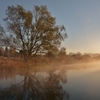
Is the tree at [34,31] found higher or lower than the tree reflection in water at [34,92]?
higher

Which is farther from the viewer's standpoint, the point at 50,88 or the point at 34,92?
the point at 50,88

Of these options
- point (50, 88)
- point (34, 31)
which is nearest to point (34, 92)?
point (50, 88)

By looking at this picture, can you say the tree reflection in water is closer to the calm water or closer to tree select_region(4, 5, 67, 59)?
the calm water

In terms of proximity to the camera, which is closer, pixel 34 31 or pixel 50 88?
pixel 50 88

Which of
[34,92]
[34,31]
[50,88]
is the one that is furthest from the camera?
[34,31]

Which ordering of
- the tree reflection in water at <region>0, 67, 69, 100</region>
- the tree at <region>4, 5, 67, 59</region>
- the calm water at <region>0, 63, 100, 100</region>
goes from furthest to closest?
the tree at <region>4, 5, 67, 59</region> < the calm water at <region>0, 63, 100, 100</region> < the tree reflection in water at <region>0, 67, 69, 100</region>

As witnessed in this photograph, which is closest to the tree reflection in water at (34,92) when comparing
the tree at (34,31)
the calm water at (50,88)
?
the calm water at (50,88)

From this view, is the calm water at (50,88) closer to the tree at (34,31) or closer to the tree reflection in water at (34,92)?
the tree reflection in water at (34,92)

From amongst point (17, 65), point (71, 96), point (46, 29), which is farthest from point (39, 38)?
point (71, 96)

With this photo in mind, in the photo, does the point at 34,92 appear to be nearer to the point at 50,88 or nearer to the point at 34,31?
the point at 50,88

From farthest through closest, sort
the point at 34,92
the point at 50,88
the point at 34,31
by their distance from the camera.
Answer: the point at 34,31
the point at 50,88
the point at 34,92

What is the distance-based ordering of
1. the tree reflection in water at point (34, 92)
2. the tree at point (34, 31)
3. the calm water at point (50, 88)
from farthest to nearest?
the tree at point (34, 31), the calm water at point (50, 88), the tree reflection in water at point (34, 92)

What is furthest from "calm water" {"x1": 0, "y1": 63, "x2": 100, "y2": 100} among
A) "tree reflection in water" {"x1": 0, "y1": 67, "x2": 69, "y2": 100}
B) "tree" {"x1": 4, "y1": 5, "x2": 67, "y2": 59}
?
"tree" {"x1": 4, "y1": 5, "x2": 67, "y2": 59}

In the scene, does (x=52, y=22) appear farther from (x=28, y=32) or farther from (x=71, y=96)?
(x=71, y=96)
